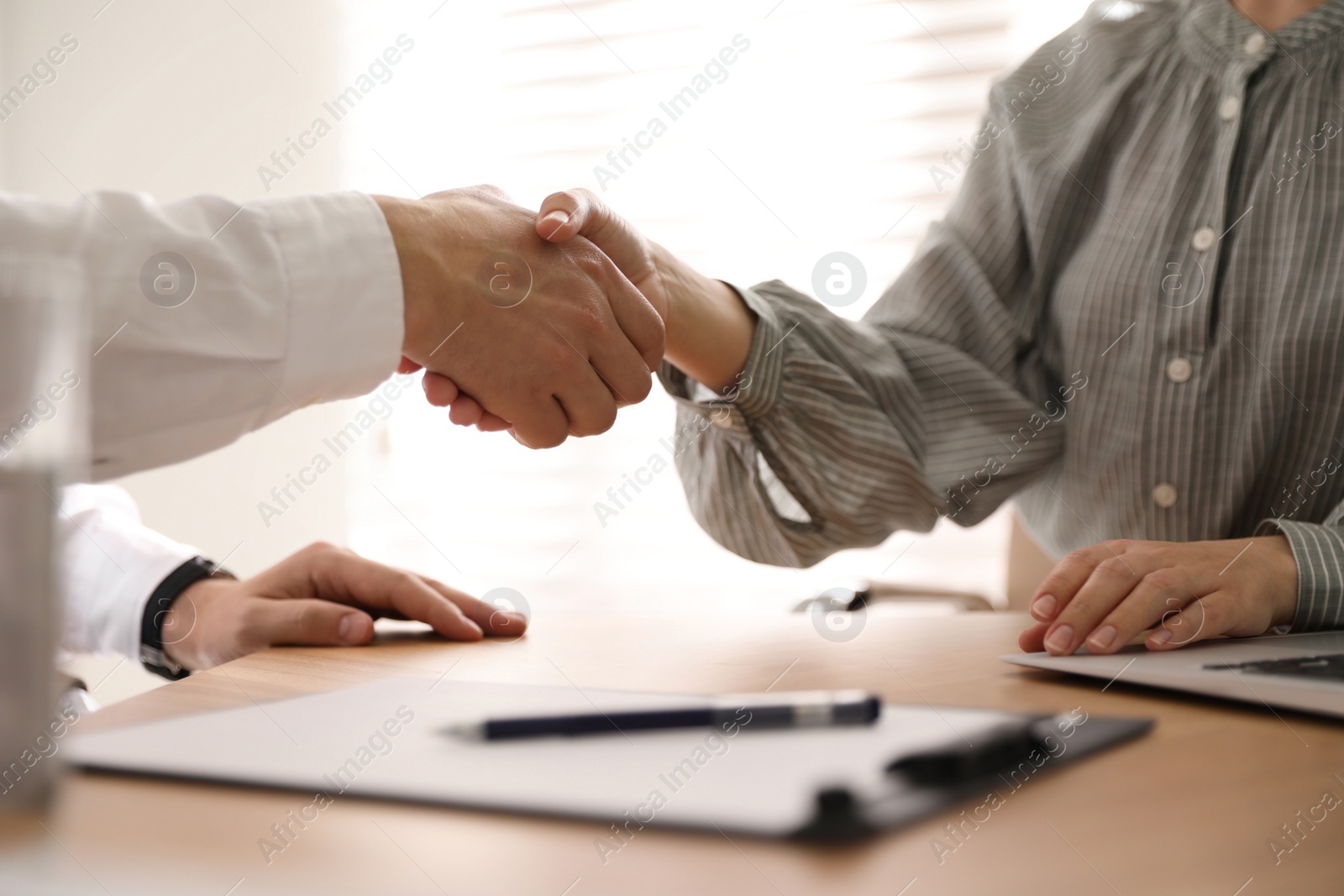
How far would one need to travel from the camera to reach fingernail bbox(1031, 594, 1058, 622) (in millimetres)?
659

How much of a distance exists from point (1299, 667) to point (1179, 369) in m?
0.49

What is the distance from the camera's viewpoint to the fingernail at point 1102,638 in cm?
63

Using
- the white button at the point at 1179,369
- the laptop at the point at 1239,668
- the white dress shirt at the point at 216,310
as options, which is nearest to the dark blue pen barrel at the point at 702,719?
the laptop at the point at 1239,668

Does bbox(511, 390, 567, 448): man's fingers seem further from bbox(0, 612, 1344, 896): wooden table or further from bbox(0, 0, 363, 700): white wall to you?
bbox(0, 0, 363, 700): white wall

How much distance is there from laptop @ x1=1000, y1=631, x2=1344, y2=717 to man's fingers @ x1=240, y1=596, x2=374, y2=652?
1.36 ft

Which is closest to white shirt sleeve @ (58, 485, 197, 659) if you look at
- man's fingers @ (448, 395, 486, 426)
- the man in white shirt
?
the man in white shirt

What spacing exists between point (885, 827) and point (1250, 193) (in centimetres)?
86

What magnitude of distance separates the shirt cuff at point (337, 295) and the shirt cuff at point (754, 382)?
328 mm

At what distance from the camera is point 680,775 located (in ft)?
1.26

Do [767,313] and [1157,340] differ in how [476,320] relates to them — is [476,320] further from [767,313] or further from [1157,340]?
[1157,340]

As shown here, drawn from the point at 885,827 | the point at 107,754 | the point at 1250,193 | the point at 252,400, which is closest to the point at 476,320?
the point at 252,400

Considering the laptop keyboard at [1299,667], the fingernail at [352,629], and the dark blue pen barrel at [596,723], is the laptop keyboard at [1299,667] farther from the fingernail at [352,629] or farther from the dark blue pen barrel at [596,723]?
the fingernail at [352,629]

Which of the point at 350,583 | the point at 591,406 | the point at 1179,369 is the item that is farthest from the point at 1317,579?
the point at 350,583

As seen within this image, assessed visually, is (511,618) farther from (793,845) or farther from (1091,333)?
(1091,333)
